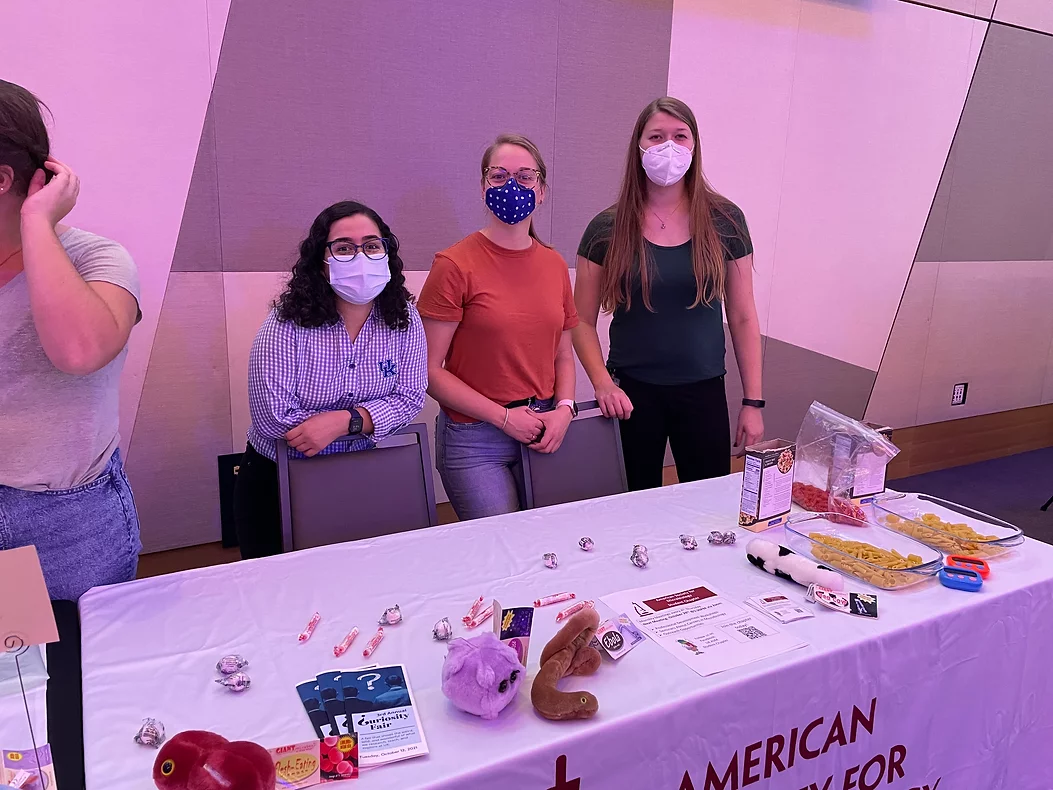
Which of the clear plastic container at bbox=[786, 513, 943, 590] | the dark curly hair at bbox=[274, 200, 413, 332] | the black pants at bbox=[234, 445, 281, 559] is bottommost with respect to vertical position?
the black pants at bbox=[234, 445, 281, 559]

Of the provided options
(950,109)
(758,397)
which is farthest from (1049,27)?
(758,397)

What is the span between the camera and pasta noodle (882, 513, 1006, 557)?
1.50m

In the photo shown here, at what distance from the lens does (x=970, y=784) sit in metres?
1.37

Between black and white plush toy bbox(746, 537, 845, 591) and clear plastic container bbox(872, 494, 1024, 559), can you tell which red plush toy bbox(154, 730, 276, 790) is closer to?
black and white plush toy bbox(746, 537, 845, 591)

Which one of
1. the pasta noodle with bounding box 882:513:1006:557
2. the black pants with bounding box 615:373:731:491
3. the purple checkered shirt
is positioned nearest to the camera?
the pasta noodle with bounding box 882:513:1006:557

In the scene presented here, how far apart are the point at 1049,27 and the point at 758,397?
136 inches

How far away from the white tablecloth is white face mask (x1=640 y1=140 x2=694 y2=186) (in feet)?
3.18

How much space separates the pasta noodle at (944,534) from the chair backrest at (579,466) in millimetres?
715

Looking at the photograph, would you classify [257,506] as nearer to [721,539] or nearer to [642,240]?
[721,539]

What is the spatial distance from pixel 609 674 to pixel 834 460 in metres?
0.91

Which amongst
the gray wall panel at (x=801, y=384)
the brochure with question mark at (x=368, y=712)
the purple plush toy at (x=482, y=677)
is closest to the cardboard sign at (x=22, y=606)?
the brochure with question mark at (x=368, y=712)

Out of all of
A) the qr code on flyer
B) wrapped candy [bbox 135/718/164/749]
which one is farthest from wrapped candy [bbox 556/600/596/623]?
wrapped candy [bbox 135/718/164/749]

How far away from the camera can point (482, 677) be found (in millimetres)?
938

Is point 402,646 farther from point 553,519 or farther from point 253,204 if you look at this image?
point 253,204
